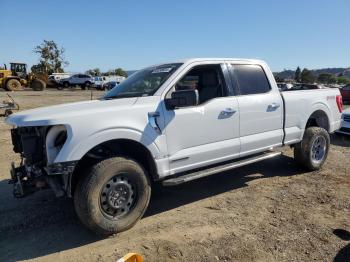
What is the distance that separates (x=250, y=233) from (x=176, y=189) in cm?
178

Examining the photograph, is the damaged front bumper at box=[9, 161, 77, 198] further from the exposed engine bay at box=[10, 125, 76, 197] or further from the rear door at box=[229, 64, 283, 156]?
the rear door at box=[229, 64, 283, 156]

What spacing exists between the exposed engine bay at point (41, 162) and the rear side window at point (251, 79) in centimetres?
276

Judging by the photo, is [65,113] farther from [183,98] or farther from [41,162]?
[183,98]

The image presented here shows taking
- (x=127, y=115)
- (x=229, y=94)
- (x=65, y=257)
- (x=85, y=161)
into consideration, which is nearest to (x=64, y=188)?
(x=85, y=161)

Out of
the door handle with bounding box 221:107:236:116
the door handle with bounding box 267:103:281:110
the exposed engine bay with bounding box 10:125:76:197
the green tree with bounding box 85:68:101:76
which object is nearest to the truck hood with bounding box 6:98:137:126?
the exposed engine bay with bounding box 10:125:76:197

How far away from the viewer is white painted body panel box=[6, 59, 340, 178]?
3623 mm

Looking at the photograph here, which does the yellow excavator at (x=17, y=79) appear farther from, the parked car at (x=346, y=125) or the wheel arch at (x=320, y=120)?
the wheel arch at (x=320, y=120)

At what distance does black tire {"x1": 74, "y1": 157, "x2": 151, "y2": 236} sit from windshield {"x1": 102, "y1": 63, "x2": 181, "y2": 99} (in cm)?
104

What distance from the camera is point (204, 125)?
451 cm

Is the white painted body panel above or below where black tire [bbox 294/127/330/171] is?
above

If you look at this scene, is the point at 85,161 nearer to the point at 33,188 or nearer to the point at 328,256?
the point at 33,188

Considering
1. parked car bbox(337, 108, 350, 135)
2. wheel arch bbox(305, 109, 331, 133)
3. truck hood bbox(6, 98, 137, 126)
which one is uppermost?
truck hood bbox(6, 98, 137, 126)

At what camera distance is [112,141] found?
3.93m

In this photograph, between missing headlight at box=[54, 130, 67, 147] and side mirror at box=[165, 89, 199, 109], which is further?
side mirror at box=[165, 89, 199, 109]
